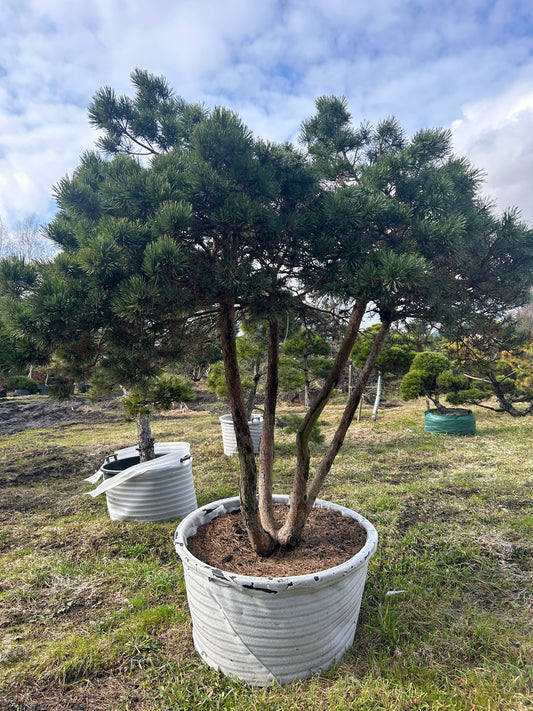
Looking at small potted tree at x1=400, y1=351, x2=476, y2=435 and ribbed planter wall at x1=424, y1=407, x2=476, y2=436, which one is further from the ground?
small potted tree at x1=400, y1=351, x2=476, y2=435

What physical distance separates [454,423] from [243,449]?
20.3ft

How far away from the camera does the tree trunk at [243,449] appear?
2.12 meters

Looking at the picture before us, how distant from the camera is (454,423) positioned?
23.7ft

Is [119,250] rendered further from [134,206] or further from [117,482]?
[117,482]

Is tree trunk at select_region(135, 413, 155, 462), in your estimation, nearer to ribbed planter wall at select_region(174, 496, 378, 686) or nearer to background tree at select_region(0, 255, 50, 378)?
ribbed planter wall at select_region(174, 496, 378, 686)

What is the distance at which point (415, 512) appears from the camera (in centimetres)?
360

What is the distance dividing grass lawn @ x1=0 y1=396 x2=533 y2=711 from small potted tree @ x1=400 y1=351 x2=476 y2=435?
8.53ft

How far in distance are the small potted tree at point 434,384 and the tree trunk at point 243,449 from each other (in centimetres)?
Answer: 606

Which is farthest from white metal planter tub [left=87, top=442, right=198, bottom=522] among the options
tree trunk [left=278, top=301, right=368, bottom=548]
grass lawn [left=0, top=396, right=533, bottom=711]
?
tree trunk [left=278, top=301, right=368, bottom=548]

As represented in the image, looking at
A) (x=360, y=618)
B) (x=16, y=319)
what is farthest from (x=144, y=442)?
(x=16, y=319)

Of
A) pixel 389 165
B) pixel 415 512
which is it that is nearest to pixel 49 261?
pixel 389 165

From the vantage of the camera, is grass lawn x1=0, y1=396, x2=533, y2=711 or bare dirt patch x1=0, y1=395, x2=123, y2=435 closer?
grass lawn x1=0, y1=396, x2=533, y2=711

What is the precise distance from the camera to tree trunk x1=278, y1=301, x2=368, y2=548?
7.45 feet

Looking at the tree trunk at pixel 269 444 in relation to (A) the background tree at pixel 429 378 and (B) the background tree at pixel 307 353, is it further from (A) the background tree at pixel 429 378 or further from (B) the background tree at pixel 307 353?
(A) the background tree at pixel 429 378
